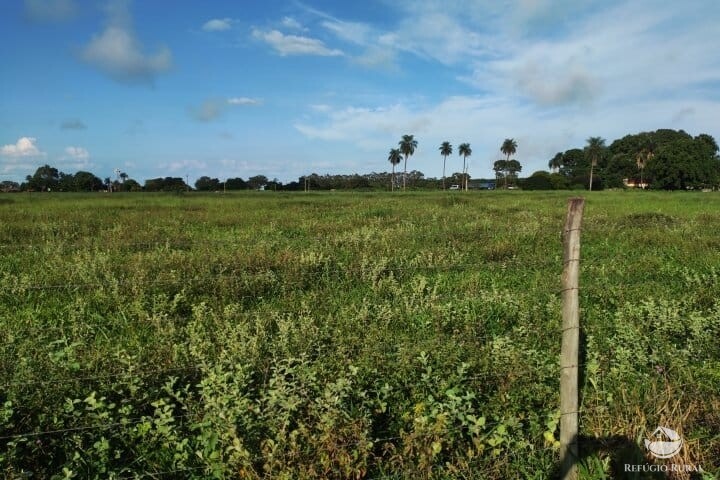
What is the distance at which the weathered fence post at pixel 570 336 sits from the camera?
3.25 meters

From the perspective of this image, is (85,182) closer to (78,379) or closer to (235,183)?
(235,183)

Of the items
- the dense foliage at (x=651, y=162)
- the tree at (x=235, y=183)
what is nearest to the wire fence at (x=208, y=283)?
the dense foliage at (x=651, y=162)

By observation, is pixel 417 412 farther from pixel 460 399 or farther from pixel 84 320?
pixel 84 320

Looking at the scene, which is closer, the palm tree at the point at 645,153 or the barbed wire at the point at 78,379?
the barbed wire at the point at 78,379

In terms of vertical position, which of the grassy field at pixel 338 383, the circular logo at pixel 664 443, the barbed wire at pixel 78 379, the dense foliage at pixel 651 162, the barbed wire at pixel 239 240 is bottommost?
the circular logo at pixel 664 443

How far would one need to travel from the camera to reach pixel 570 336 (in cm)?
331

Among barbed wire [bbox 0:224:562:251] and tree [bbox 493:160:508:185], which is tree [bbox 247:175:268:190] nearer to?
tree [bbox 493:160:508:185]

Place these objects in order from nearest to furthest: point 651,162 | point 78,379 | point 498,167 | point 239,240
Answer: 1. point 78,379
2. point 239,240
3. point 651,162
4. point 498,167

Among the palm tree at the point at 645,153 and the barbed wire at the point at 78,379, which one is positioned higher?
the palm tree at the point at 645,153

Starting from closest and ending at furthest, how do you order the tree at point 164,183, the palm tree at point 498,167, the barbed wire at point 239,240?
the barbed wire at point 239,240 → the tree at point 164,183 → the palm tree at point 498,167

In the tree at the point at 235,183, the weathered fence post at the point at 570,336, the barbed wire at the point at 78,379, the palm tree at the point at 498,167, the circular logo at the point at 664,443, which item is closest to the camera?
the weathered fence post at the point at 570,336

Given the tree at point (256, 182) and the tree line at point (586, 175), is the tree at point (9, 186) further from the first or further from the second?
the tree at point (256, 182)

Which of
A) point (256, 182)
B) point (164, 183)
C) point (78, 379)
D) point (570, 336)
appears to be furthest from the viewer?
point (256, 182)

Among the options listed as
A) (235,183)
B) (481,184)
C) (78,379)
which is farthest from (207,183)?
(78,379)
